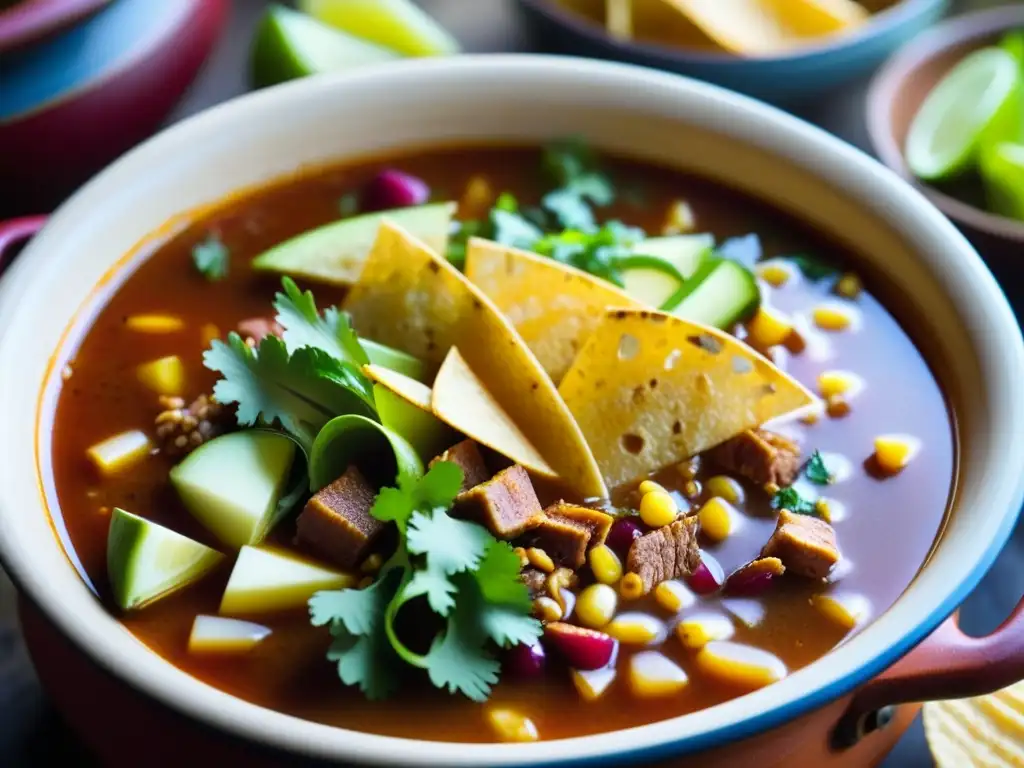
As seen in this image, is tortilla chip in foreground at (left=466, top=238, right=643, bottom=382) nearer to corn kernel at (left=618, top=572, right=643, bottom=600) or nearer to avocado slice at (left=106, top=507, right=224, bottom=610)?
corn kernel at (left=618, top=572, right=643, bottom=600)

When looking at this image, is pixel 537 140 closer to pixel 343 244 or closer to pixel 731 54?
pixel 343 244

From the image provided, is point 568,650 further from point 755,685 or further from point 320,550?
point 320,550

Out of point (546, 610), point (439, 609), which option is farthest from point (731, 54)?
point (439, 609)

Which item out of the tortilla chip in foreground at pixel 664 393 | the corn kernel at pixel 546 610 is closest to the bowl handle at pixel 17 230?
the tortilla chip in foreground at pixel 664 393

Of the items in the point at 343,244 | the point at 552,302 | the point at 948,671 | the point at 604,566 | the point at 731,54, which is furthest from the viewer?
the point at 731,54

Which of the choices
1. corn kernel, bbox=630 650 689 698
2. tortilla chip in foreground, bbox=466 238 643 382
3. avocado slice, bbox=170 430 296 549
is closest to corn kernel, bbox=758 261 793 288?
tortilla chip in foreground, bbox=466 238 643 382

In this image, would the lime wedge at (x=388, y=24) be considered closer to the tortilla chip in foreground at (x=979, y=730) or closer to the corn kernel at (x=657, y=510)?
the corn kernel at (x=657, y=510)
